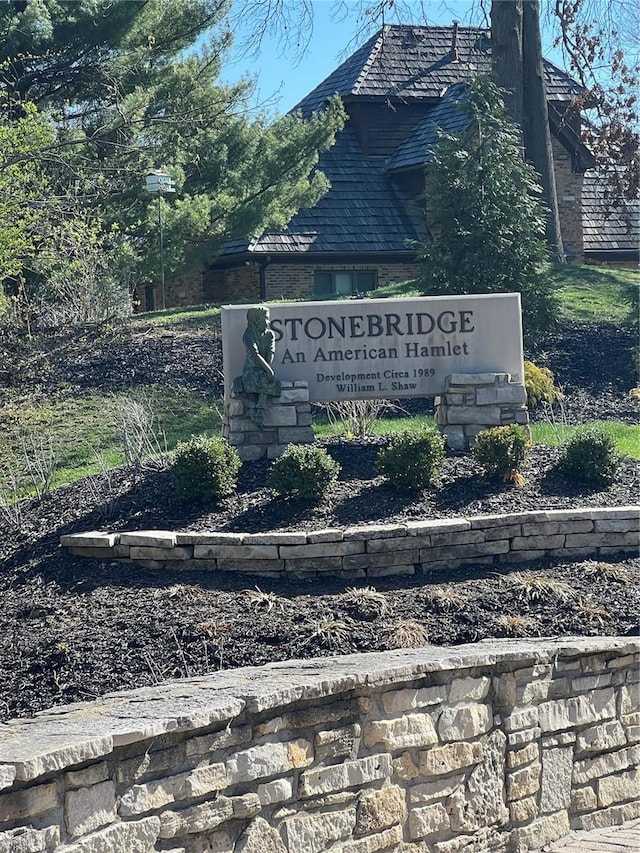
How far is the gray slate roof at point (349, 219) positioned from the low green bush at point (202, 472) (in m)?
13.7

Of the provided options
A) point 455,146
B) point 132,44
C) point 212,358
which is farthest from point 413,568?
point 132,44

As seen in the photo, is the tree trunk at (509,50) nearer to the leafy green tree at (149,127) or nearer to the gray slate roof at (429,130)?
the leafy green tree at (149,127)

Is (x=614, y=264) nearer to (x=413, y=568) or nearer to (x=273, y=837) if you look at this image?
(x=413, y=568)

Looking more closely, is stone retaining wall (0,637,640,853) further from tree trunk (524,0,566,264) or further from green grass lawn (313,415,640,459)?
tree trunk (524,0,566,264)

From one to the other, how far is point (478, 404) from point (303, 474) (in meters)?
2.35

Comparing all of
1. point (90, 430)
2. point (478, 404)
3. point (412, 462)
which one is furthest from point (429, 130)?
point (412, 462)

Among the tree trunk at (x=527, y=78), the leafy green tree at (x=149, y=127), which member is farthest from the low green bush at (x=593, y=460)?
the tree trunk at (x=527, y=78)

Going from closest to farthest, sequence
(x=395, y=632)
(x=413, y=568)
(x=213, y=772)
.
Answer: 1. (x=213, y=772)
2. (x=395, y=632)
3. (x=413, y=568)

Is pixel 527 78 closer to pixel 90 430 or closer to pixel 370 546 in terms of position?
pixel 90 430

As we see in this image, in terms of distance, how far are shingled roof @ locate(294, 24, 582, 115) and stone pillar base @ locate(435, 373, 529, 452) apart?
50.5ft

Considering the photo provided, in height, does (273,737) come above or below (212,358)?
below

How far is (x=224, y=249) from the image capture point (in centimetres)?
2247

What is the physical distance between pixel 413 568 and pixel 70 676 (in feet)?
8.88

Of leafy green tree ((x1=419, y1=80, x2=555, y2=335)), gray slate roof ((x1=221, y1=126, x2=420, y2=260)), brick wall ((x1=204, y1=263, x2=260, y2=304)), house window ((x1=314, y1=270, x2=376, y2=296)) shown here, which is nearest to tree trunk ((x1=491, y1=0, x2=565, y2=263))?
gray slate roof ((x1=221, y1=126, x2=420, y2=260))
